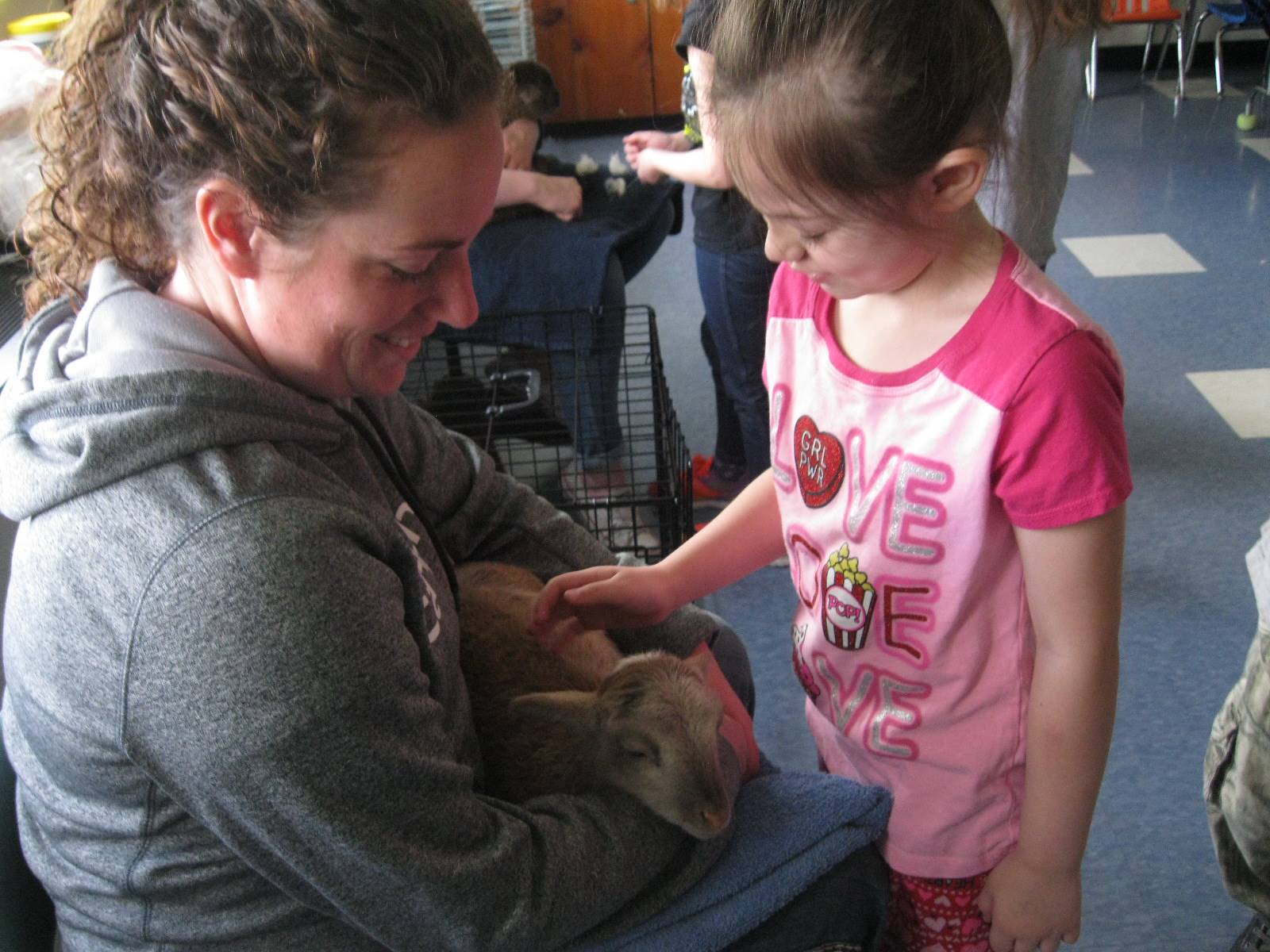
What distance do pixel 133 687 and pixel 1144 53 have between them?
21.1 feet

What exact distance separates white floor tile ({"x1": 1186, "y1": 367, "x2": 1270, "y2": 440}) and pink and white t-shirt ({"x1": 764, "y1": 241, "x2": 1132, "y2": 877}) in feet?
7.05

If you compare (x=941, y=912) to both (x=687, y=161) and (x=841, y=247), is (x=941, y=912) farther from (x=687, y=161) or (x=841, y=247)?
(x=687, y=161)

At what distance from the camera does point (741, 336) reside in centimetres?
226

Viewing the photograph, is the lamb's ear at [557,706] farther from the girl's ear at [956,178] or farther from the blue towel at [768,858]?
the girl's ear at [956,178]

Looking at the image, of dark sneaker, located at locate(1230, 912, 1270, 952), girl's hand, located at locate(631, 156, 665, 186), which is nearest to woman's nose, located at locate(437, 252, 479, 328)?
Result: dark sneaker, located at locate(1230, 912, 1270, 952)

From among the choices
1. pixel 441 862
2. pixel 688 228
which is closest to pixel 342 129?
pixel 441 862

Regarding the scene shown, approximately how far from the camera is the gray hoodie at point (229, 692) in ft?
2.33

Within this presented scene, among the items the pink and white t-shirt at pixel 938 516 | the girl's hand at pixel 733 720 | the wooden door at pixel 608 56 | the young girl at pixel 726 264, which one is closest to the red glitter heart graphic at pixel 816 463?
the pink and white t-shirt at pixel 938 516

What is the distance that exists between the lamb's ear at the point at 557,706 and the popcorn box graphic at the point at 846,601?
25 centimetres

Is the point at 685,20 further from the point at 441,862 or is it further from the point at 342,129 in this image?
the point at 441,862

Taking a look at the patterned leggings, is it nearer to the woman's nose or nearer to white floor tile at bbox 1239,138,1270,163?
the woman's nose

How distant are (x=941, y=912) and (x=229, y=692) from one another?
28.7 inches

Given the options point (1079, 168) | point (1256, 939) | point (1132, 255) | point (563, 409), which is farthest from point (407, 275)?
point (1079, 168)

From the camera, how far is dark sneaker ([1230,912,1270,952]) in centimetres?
126
